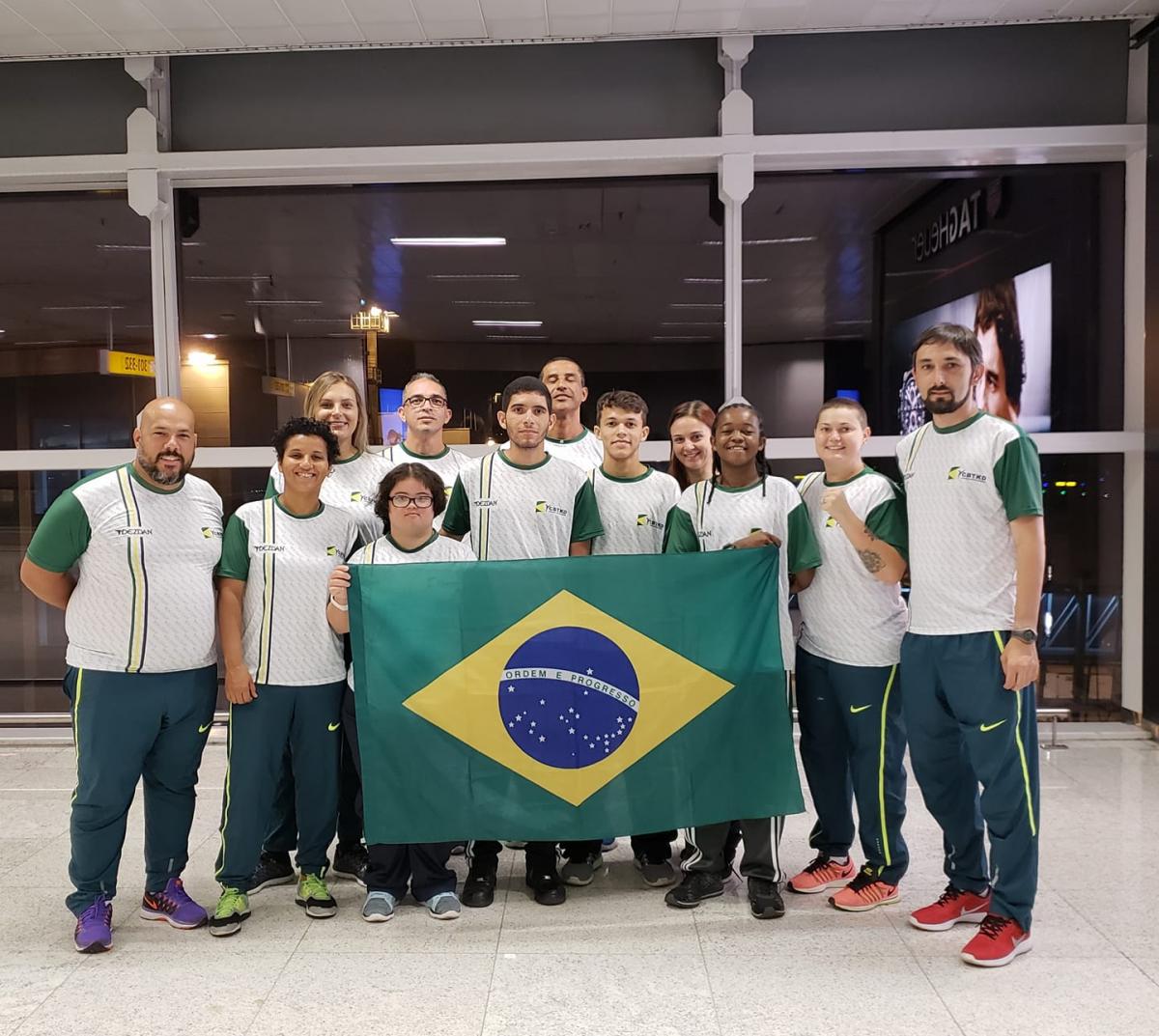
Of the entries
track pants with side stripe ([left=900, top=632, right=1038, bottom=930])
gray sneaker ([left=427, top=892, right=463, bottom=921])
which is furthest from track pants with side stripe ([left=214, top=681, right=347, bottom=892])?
track pants with side stripe ([left=900, top=632, right=1038, bottom=930])

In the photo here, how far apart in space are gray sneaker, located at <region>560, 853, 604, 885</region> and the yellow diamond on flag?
0.43m

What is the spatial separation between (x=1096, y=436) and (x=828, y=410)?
2.66 meters

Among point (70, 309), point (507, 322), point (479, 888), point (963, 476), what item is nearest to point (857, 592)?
point (963, 476)

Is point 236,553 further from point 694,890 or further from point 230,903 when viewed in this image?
point 694,890

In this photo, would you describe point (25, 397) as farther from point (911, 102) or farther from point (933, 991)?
point (933, 991)

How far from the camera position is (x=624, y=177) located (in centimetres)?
485

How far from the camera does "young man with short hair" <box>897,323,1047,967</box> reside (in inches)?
94.5

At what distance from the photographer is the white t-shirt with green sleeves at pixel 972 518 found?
2.42 m

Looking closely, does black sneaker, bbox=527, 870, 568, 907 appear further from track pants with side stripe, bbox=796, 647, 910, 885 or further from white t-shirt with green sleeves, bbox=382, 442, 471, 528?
white t-shirt with green sleeves, bbox=382, 442, 471, 528

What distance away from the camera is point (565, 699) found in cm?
267

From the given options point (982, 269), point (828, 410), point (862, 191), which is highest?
point (862, 191)

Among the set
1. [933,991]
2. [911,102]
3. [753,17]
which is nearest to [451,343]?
[753,17]

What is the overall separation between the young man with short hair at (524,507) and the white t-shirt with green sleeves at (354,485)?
0.82ft

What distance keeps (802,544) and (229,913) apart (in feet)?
6.43
